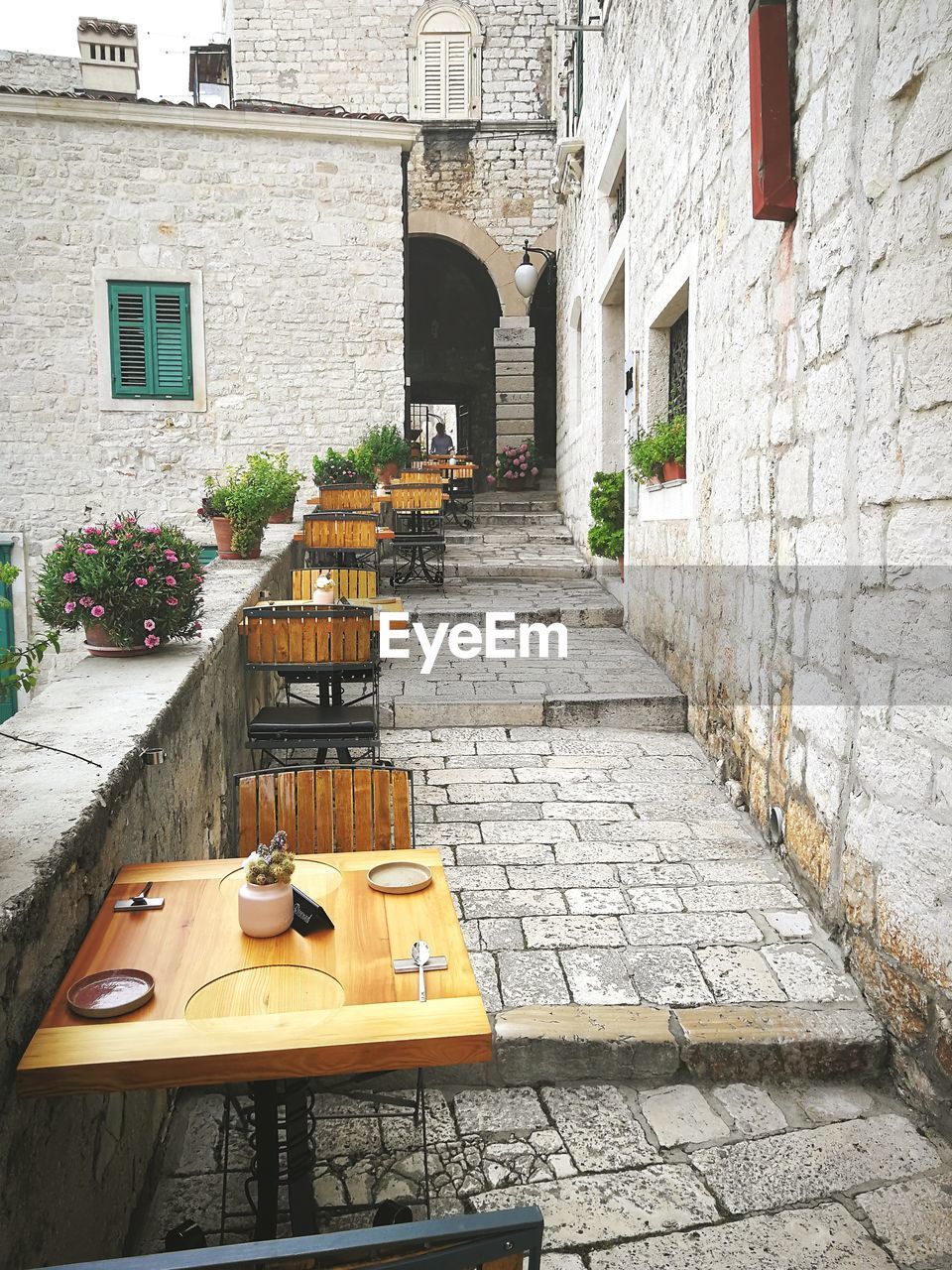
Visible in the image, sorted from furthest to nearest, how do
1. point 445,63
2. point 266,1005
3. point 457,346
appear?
point 457,346 → point 445,63 → point 266,1005

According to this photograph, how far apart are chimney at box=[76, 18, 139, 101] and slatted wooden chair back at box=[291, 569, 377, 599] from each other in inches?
380

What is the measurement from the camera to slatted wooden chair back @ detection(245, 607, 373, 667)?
4457 mm

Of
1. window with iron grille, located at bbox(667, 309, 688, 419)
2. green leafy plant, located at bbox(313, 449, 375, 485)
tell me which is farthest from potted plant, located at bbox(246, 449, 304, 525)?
window with iron grille, located at bbox(667, 309, 688, 419)

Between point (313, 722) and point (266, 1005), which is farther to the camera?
point (313, 722)

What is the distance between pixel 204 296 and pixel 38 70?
7.43m

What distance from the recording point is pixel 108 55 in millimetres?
12430

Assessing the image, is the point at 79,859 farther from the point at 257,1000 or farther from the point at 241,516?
the point at 241,516

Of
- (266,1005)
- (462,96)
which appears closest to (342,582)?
(266,1005)

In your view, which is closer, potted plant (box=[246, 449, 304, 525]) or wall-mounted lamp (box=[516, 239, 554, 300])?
potted plant (box=[246, 449, 304, 525])

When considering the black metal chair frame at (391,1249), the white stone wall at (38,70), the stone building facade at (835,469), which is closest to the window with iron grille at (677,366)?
the stone building facade at (835,469)

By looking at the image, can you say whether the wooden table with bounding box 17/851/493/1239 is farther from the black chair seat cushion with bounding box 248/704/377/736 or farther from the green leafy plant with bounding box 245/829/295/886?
the black chair seat cushion with bounding box 248/704/377/736

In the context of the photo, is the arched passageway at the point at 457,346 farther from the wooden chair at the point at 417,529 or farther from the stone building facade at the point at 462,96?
the wooden chair at the point at 417,529

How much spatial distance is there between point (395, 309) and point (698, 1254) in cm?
1080

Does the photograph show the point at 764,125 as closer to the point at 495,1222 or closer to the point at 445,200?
the point at 495,1222
